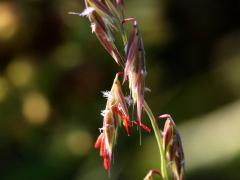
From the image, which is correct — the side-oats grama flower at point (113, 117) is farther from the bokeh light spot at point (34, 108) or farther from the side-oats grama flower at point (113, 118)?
the bokeh light spot at point (34, 108)

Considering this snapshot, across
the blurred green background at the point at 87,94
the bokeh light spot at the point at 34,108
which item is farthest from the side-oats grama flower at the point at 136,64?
the bokeh light spot at the point at 34,108

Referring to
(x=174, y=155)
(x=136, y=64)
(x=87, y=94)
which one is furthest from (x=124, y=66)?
(x=87, y=94)

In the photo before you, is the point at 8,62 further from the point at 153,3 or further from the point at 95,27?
the point at 95,27

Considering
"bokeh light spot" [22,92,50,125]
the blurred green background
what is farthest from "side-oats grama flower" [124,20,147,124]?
"bokeh light spot" [22,92,50,125]

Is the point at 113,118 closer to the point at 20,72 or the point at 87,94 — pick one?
the point at 87,94

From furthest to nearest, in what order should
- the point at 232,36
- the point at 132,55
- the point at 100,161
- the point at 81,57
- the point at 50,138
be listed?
the point at 232,36
the point at 81,57
the point at 50,138
the point at 100,161
the point at 132,55

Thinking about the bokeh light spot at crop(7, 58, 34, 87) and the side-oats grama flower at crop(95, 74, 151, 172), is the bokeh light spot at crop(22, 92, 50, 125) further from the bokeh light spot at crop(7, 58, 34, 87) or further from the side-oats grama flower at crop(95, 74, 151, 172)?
the side-oats grama flower at crop(95, 74, 151, 172)

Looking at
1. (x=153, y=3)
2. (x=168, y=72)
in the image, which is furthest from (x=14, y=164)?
(x=153, y=3)
